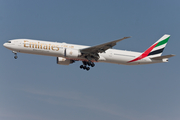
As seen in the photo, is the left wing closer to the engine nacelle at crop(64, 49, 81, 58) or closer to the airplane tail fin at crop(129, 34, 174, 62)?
the engine nacelle at crop(64, 49, 81, 58)

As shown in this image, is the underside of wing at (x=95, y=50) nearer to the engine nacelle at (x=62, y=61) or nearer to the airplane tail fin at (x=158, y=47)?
the engine nacelle at (x=62, y=61)

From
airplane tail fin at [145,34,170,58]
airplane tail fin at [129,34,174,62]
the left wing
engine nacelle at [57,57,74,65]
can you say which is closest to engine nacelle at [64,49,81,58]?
the left wing

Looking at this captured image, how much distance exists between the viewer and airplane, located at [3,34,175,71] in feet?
129

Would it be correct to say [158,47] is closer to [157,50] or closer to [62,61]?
[157,50]

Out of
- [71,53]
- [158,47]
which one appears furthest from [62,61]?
[158,47]

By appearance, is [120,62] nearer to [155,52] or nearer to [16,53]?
[155,52]

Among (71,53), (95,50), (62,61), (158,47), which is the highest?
(158,47)

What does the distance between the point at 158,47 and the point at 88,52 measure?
43.0 ft

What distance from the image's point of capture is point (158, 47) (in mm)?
46594

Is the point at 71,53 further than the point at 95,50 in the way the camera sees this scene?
No

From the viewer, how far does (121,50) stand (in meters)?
43.5

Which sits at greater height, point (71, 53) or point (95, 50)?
point (95, 50)

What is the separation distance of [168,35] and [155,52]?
16.0 ft

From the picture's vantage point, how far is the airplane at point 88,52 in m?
39.2
